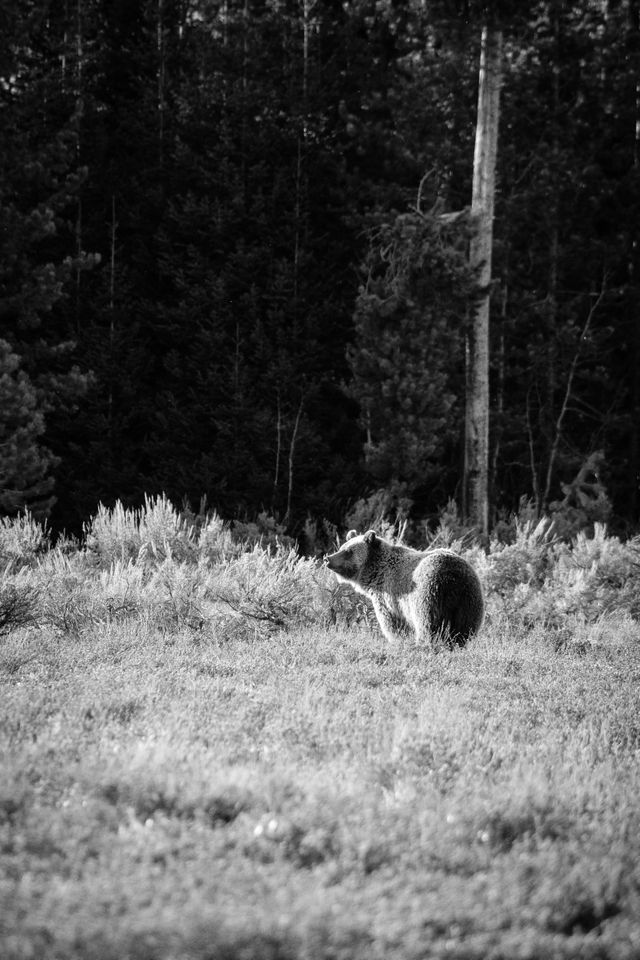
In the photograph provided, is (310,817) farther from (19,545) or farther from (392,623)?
(19,545)

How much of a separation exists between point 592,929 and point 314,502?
18.9 metres

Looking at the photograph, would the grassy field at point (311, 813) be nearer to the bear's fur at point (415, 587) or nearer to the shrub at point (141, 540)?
the bear's fur at point (415, 587)

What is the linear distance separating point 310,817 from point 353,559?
471 centimetres

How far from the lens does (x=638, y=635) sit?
27.5ft

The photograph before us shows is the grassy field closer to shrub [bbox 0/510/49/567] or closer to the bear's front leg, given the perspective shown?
the bear's front leg

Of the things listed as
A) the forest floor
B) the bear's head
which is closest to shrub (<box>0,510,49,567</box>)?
the bear's head

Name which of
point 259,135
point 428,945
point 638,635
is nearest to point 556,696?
point 638,635

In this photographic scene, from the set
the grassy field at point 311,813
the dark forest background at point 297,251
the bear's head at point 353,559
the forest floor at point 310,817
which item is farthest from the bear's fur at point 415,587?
the dark forest background at point 297,251

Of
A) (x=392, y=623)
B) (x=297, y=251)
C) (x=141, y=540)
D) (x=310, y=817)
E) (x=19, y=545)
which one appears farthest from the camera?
(x=297, y=251)

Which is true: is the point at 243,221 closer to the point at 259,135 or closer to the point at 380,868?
the point at 259,135

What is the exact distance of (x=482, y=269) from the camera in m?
17.3

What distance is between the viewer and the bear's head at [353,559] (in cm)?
808

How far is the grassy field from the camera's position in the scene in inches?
Answer: 107

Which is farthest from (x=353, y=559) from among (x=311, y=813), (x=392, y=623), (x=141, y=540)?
(x=311, y=813)
